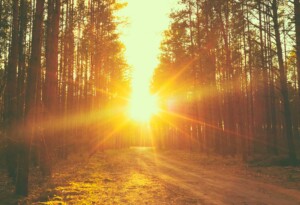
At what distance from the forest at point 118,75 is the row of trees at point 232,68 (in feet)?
0.34

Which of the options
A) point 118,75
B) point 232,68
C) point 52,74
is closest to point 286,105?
point 232,68

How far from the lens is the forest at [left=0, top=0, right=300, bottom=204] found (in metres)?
11.9

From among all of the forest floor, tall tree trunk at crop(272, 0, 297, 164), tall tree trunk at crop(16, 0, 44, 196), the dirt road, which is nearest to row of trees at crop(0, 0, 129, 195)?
tall tree trunk at crop(16, 0, 44, 196)

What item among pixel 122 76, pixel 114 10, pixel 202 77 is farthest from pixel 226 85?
pixel 122 76

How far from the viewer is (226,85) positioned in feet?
85.7

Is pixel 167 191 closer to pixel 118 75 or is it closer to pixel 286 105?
pixel 286 105

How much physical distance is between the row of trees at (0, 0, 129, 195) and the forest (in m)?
0.05

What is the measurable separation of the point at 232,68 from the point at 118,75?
57.1 ft

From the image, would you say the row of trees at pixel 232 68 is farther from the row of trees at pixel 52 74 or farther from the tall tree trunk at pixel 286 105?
the row of trees at pixel 52 74

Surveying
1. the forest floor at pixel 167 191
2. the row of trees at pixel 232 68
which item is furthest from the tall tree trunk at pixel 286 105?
the forest floor at pixel 167 191

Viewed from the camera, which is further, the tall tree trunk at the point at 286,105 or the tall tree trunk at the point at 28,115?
the tall tree trunk at the point at 286,105

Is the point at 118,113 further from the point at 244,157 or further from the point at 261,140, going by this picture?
the point at 244,157

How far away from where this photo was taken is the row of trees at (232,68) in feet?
52.9

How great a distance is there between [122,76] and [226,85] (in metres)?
14.7
